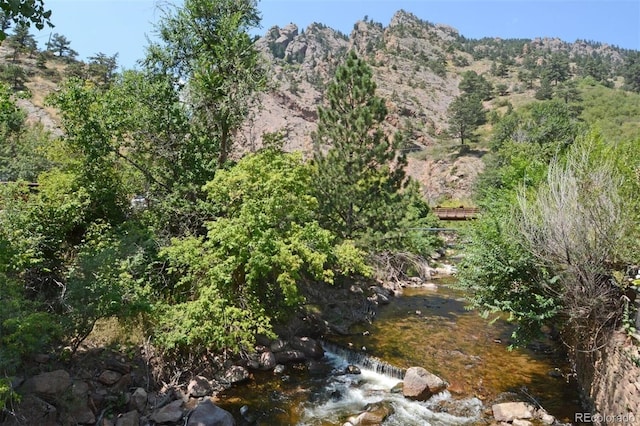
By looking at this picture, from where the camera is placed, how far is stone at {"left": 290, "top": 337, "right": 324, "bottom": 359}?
42.5 ft

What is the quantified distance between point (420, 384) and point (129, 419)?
7.09m

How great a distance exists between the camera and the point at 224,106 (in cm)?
1548

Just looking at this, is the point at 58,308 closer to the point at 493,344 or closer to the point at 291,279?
the point at 291,279

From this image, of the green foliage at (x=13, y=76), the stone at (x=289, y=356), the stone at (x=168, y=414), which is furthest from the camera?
the green foliage at (x=13, y=76)

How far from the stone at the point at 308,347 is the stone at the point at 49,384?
662 cm

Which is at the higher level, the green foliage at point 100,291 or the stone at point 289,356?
the green foliage at point 100,291

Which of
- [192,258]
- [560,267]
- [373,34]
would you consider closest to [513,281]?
[560,267]

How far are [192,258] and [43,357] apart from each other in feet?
13.0

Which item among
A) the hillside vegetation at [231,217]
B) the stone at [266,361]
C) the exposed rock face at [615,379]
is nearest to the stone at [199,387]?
the hillside vegetation at [231,217]

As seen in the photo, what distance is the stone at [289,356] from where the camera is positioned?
12.3 meters

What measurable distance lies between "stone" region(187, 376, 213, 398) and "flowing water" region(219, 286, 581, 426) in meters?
0.48

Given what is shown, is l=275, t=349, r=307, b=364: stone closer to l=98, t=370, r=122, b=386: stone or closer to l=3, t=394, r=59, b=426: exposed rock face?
l=98, t=370, r=122, b=386: stone

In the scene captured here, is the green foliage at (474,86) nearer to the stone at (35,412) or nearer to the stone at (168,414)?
the stone at (168,414)

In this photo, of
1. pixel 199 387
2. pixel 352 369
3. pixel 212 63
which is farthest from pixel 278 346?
pixel 212 63
